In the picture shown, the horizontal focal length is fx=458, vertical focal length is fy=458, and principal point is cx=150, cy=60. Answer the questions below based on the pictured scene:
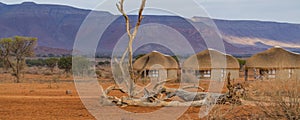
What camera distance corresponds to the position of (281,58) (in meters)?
30.3

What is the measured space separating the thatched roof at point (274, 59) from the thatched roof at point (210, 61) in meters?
1.40

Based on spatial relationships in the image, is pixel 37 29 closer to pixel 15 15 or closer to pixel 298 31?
pixel 15 15

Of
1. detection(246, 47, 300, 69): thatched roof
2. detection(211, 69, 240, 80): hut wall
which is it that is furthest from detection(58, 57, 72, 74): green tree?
detection(246, 47, 300, 69): thatched roof

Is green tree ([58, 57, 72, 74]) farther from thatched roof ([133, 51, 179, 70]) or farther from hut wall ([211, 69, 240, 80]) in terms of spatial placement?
hut wall ([211, 69, 240, 80])

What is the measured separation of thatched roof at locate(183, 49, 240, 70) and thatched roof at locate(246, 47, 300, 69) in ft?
4.61

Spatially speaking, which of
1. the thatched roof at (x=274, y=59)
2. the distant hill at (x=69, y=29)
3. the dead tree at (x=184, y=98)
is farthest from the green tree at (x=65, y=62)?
the distant hill at (x=69, y=29)

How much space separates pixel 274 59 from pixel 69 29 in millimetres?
101325

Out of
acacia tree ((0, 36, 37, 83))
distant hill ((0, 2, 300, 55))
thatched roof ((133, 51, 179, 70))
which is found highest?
distant hill ((0, 2, 300, 55))

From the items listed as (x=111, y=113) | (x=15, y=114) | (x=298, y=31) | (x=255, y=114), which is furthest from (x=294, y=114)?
(x=298, y=31)

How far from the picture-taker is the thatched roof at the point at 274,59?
99.2 ft

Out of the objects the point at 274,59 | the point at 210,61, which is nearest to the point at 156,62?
the point at 210,61

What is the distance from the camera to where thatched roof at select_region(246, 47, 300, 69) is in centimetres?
3025

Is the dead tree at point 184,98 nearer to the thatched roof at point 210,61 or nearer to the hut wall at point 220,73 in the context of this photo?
the hut wall at point 220,73

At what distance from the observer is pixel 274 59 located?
99.7 feet
